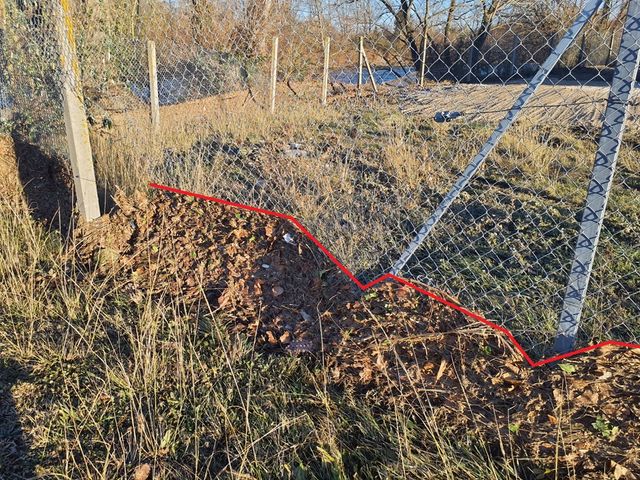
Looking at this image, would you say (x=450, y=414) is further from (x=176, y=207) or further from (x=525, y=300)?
(x=176, y=207)

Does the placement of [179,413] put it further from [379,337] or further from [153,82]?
[153,82]

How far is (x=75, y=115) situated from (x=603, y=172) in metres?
3.26

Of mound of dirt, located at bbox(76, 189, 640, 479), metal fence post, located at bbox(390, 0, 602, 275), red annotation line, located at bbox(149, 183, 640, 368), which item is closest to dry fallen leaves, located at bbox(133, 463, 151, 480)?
mound of dirt, located at bbox(76, 189, 640, 479)

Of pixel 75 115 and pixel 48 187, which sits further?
pixel 48 187

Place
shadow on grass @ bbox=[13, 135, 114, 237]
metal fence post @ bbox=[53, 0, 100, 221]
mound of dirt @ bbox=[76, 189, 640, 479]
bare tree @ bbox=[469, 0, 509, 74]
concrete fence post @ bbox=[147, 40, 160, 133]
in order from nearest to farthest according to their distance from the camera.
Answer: mound of dirt @ bbox=[76, 189, 640, 479]
bare tree @ bbox=[469, 0, 509, 74]
metal fence post @ bbox=[53, 0, 100, 221]
shadow on grass @ bbox=[13, 135, 114, 237]
concrete fence post @ bbox=[147, 40, 160, 133]

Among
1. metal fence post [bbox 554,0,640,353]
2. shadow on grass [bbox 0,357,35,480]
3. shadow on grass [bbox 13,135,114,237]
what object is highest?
metal fence post [bbox 554,0,640,353]

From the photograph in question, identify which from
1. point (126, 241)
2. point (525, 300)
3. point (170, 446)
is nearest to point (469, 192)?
point (525, 300)

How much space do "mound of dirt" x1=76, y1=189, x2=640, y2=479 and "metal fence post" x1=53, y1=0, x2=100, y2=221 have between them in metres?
0.22

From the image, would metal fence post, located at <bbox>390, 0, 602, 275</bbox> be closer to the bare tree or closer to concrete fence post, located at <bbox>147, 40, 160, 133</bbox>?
the bare tree

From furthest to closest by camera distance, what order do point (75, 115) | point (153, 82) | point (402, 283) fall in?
point (153, 82) < point (75, 115) < point (402, 283)

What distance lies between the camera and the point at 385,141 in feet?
20.6

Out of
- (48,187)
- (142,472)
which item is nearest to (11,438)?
(142,472)

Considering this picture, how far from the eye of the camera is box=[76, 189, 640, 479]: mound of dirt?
1.86 m

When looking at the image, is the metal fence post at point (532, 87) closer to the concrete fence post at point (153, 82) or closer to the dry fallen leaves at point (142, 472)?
the dry fallen leaves at point (142, 472)
